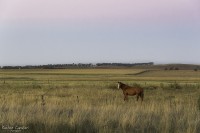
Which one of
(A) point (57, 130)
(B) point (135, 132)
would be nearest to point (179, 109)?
(B) point (135, 132)

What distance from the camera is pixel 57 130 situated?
27.7ft

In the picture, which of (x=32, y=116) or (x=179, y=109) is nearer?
(x=32, y=116)

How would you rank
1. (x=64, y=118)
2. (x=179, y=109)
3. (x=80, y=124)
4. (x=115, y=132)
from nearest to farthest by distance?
1. (x=115, y=132)
2. (x=80, y=124)
3. (x=64, y=118)
4. (x=179, y=109)

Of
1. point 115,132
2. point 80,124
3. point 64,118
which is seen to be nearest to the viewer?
point 115,132

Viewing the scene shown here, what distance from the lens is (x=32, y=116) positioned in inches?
390

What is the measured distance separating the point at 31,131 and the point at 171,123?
309 centimetres

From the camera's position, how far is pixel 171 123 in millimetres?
9070

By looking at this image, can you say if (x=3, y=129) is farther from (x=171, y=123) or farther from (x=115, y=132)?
(x=171, y=123)

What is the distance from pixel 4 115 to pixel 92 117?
214 centimetres

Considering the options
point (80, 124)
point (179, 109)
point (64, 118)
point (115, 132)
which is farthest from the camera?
point (179, 109)

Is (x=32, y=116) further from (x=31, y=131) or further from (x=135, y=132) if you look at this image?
(x=135, y=132)

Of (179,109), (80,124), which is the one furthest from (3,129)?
(179,109)

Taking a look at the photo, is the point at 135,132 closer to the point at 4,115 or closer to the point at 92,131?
the point at 92,131

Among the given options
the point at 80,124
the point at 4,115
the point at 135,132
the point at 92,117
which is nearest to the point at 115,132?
the point at 135,132
